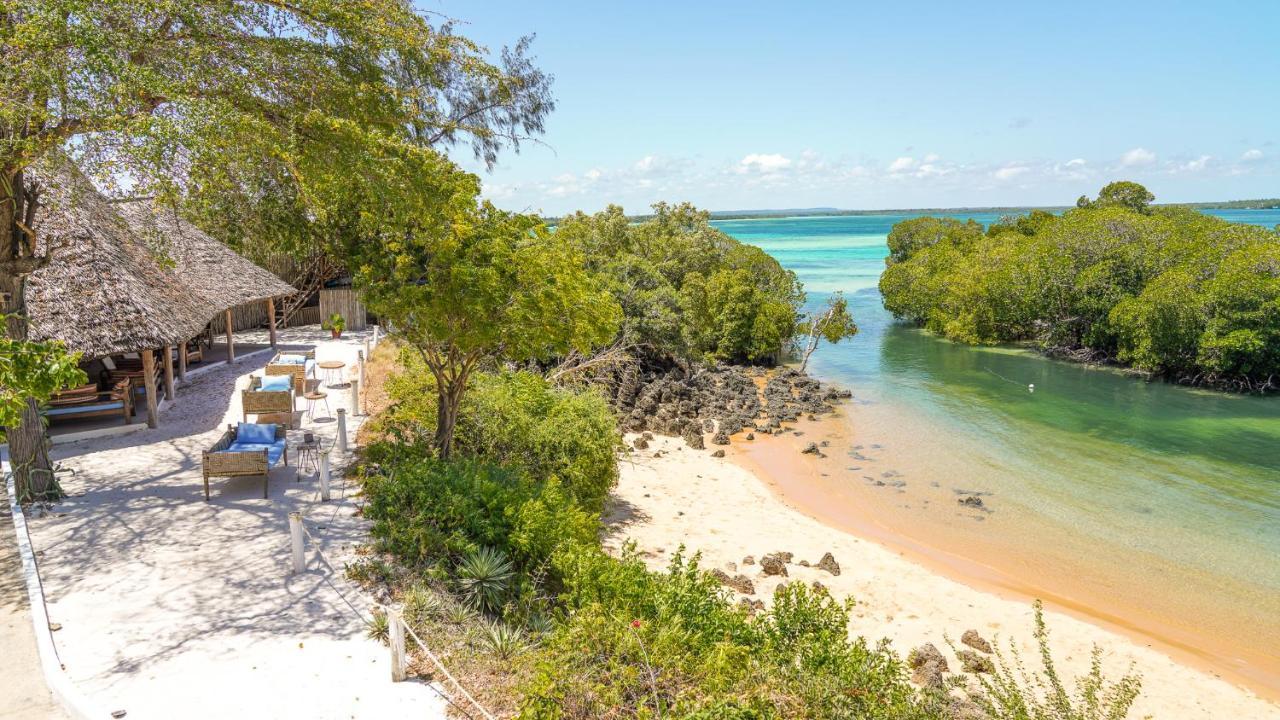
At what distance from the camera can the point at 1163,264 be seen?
33.8 meters

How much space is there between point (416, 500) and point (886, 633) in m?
7.74

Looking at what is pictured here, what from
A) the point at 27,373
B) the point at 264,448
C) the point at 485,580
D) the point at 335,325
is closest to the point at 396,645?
the point at 485,580

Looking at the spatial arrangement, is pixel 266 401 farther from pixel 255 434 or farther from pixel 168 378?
pixel 168 378

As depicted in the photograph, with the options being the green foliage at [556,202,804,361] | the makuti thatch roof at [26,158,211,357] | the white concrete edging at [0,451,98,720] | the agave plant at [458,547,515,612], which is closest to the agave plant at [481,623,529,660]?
the agave plant at [458,547,515,612]

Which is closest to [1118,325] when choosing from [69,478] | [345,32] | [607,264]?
[607,264]

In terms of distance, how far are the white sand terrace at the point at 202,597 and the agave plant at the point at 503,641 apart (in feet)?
3.07

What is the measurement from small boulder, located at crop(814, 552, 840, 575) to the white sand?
0.18m

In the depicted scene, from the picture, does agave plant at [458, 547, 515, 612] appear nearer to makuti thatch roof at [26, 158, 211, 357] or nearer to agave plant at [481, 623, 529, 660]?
agave plant at [481, 623, 529, 660]

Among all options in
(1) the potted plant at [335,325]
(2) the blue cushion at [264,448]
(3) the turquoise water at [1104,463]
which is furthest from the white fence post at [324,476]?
(1) the potted plant at [335,325]

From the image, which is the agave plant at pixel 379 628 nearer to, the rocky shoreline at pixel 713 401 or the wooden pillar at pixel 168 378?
the wooden pillar at pixel 168 378

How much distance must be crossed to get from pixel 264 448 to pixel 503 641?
22.0 feet

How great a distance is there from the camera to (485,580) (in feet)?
29.7

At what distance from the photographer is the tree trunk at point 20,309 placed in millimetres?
10219

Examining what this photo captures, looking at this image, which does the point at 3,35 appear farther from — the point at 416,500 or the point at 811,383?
the point at 811,383
